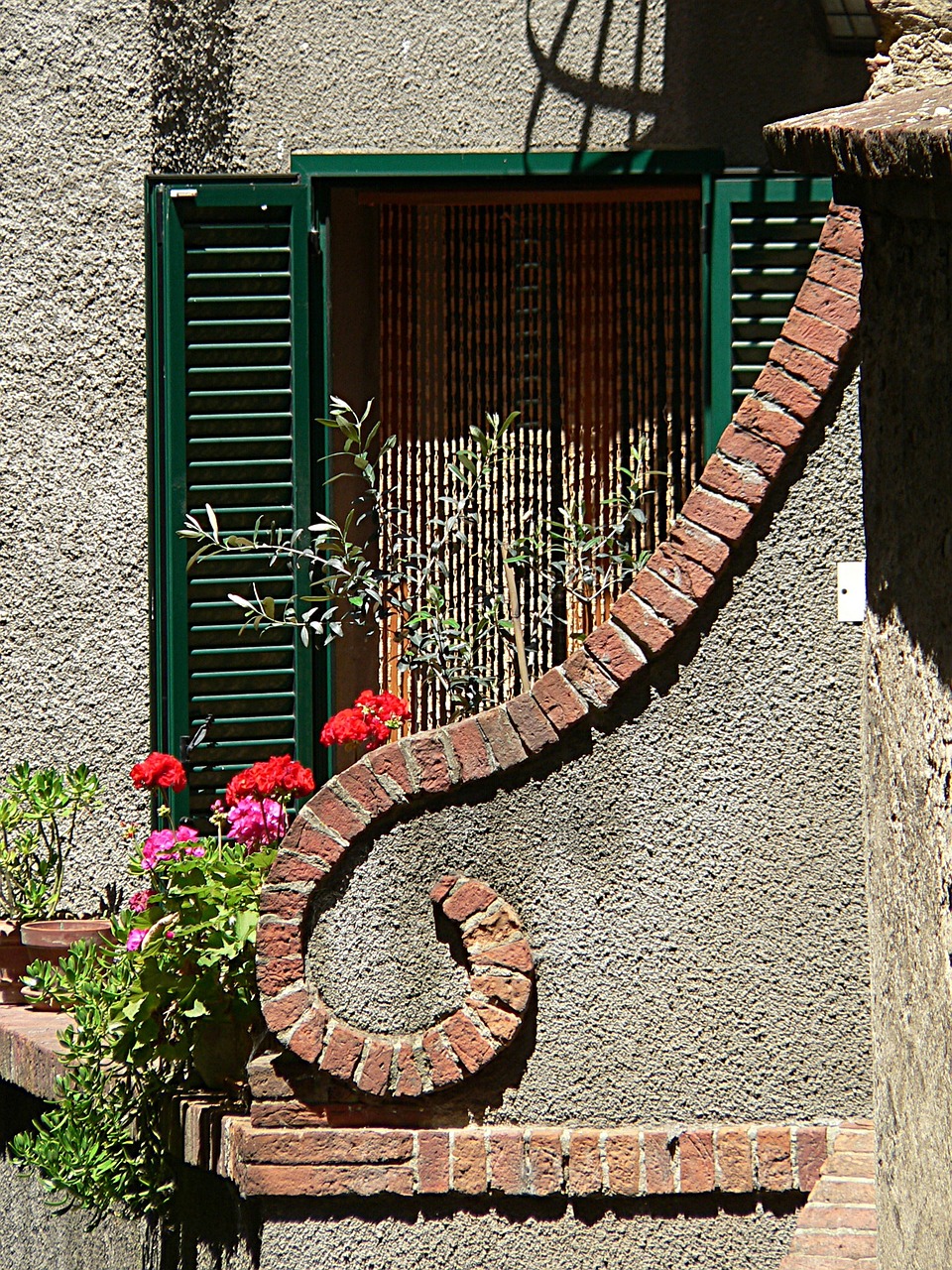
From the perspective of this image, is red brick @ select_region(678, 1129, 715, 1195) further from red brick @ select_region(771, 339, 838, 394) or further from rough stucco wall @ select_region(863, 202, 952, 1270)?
red brick @ select_region(771, 339, 838, 394)

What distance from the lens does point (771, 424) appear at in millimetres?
3848

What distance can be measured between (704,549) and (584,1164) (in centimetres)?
142

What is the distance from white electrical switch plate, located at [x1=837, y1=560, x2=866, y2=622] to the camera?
386 centimetres

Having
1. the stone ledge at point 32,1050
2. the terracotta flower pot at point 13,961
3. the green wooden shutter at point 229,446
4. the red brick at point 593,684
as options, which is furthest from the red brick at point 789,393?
the terracotta flower pot at point 13,961

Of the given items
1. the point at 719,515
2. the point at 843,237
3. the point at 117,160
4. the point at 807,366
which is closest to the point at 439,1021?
the point at 719,515

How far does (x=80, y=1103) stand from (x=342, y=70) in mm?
3524

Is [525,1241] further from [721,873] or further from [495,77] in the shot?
[495,77]

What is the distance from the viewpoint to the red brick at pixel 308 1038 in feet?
13.1

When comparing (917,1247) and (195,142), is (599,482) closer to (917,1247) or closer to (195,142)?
(195,142)

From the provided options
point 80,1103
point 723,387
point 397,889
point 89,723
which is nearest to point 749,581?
point 397,889

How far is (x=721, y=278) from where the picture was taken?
5504 mm

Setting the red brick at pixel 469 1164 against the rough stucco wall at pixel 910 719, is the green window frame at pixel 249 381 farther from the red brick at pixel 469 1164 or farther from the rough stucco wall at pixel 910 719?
the rough stucco wall at pixel 910 719

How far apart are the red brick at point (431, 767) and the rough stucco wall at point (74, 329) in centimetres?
211

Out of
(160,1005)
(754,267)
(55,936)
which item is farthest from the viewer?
(754,267)
